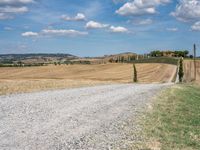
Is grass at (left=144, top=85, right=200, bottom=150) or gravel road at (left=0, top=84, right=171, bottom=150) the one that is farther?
grass at (left=144, top=85, right=200, bottom=150)

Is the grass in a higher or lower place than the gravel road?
lower

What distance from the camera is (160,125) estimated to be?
15.3m

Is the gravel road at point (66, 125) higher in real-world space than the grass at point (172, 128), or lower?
higher

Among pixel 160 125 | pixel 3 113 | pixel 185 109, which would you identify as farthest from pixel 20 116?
pixel 185 109

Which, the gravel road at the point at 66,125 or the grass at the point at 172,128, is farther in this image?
the grass at the point at 172,128

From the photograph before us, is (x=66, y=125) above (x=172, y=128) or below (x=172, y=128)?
above

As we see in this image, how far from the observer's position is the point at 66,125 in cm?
1430

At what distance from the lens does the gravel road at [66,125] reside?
442 inches

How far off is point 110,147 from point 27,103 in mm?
10760

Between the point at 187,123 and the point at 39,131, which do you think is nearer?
the point at 39,131

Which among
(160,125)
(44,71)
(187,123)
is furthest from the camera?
(44,71)

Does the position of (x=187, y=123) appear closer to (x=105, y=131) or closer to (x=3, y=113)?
(x=105, y=131)

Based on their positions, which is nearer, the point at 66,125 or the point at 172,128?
the point at 66,125

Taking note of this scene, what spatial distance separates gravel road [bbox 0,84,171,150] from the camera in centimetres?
1122
